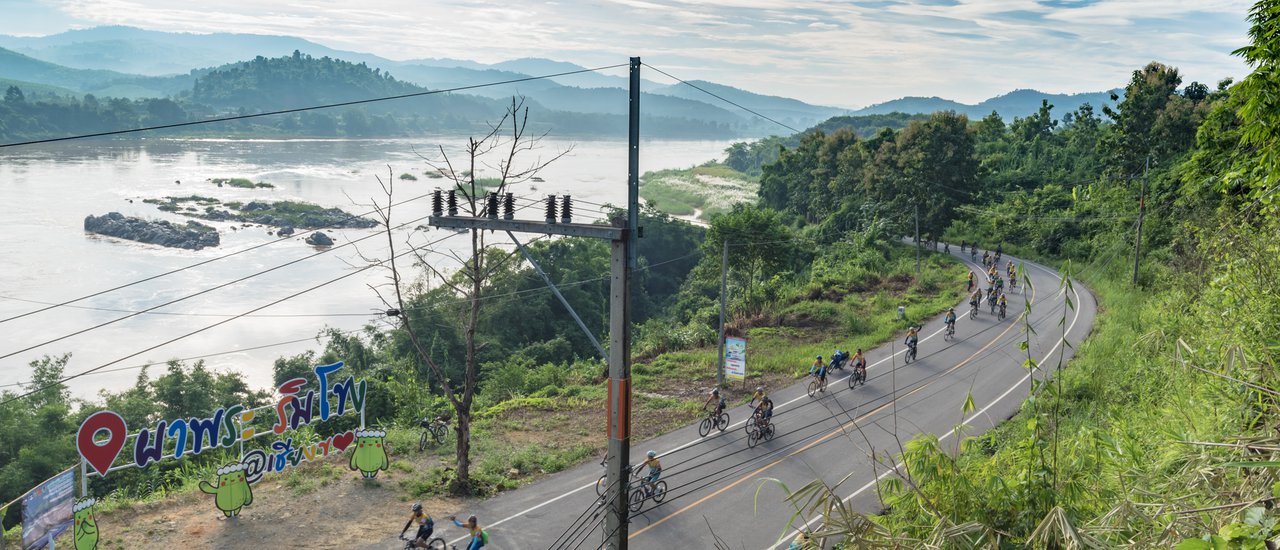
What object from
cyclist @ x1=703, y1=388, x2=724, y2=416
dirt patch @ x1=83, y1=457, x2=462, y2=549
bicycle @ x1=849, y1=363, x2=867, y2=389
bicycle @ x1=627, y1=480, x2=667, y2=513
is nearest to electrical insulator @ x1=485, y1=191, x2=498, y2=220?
bicycle @ x1=627, y1=480, x2=667, y2=513

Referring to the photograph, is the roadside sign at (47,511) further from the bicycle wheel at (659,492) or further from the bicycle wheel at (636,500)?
the bicycle wheel at (659,492)

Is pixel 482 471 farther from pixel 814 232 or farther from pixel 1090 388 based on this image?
pixel 814 232

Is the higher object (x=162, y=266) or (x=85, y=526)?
(x=85, y=526)

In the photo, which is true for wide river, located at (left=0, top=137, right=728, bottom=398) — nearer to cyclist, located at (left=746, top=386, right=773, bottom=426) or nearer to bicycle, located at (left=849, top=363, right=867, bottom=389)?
cyclist, located at (left=746, top=386, right=773, bottom=426)

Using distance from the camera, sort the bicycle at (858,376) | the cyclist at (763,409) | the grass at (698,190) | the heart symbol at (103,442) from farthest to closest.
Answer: the grass at (698,190)
the bicycle at (858,376)
the cyclist at (763,409)
the heart symbol at (103,442)

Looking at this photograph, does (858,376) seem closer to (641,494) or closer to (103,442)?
(641,494)

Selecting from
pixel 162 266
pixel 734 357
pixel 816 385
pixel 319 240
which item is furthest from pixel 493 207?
pixel 319 240

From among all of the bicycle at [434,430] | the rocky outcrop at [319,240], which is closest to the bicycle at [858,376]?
the bicycle at [434,430]
